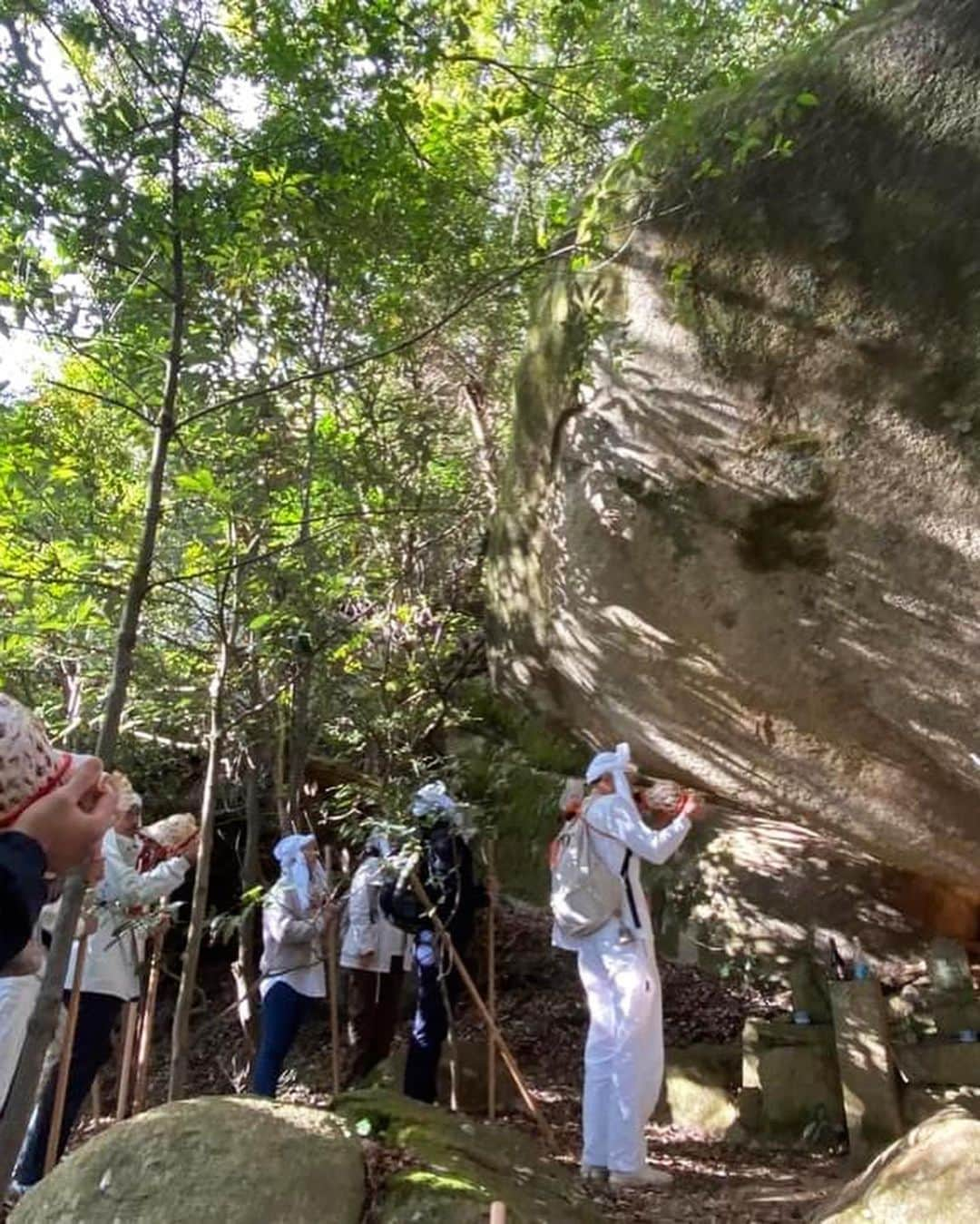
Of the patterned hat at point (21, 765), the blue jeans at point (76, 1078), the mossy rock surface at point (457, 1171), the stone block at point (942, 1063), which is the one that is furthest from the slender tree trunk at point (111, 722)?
the stone block at point (942, 1063)

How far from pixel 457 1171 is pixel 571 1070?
3.99 metres

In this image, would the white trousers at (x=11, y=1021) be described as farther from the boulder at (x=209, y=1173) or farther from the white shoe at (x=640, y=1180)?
the white shoe at (x=640, y=1180)

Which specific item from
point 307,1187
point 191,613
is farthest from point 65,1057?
point 191,613

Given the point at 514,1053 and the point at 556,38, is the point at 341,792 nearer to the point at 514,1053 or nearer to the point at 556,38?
the point at 514,1053

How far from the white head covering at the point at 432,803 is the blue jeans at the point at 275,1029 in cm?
131

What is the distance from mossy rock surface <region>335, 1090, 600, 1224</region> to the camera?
3697 millimetres

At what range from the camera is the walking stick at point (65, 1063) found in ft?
15.5

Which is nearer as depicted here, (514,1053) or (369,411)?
(369,411)

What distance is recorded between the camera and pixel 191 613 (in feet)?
21.6

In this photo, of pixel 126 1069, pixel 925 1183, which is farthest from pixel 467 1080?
pixel 925 1183

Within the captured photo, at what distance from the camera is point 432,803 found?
597cm

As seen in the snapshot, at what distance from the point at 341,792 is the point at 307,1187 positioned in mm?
3156

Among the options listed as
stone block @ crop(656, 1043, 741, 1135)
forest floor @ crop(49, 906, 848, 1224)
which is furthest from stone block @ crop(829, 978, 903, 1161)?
stone block @ crop(656, 1043, 741, 1135)

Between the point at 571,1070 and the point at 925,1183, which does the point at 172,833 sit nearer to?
the point at 571,1070
